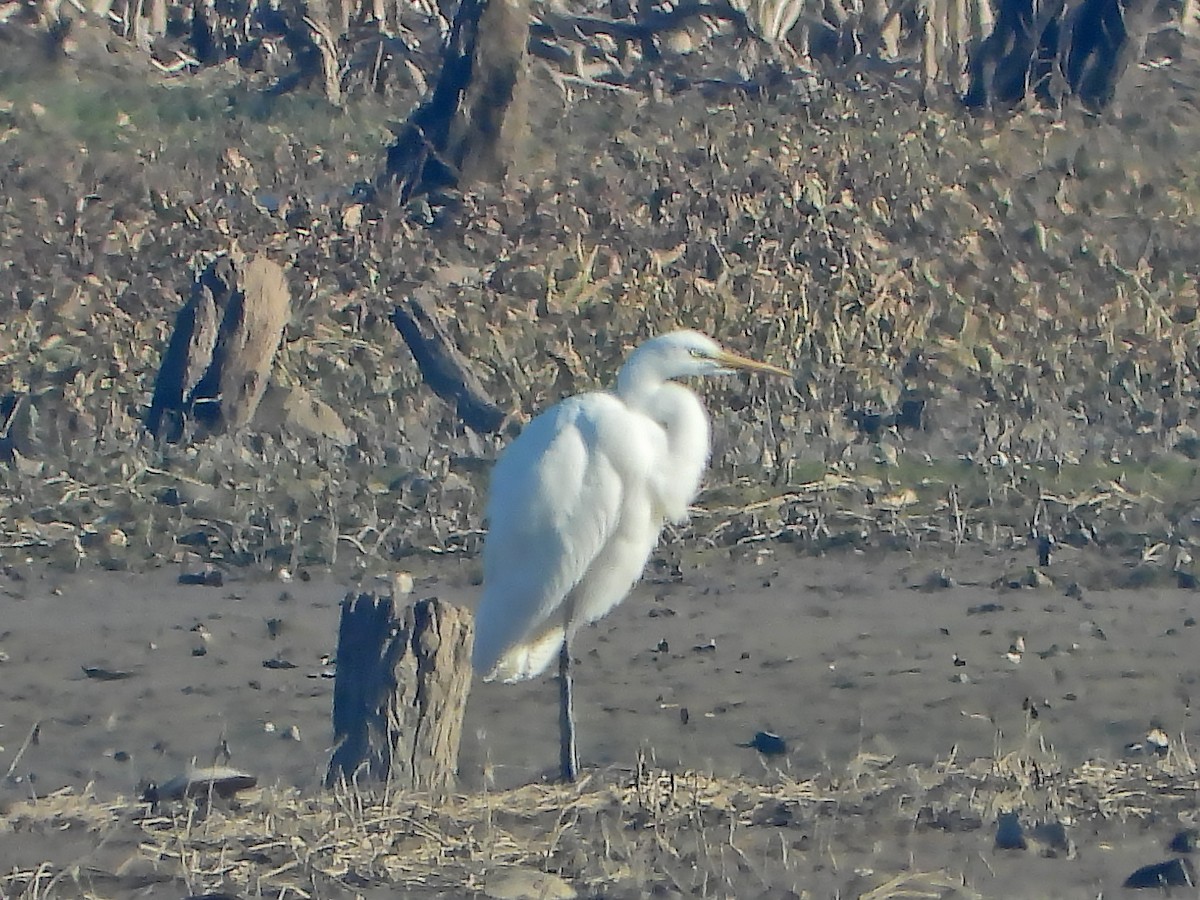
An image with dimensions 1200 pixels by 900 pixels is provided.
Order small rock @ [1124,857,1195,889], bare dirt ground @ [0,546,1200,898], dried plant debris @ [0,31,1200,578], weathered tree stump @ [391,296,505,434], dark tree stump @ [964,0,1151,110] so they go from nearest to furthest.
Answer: small rock @ [1124,857,1195,889] → bare dirt ground @ [0,546,1200,898] → dried plant debris @ [0,31,1200,578] → weathered tree stump @ [391,296,505,434] → dark tree stump @ [964,0,1151,110]

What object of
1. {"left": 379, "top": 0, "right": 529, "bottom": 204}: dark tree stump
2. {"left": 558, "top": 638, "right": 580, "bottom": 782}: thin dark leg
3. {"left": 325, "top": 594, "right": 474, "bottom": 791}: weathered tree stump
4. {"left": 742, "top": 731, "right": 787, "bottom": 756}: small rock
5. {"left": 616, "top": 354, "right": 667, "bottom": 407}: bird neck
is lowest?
{"left": 379, "top": 0, "right": 529, "bottom": 204}: dark tree stump

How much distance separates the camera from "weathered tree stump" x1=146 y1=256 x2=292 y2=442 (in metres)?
11.1

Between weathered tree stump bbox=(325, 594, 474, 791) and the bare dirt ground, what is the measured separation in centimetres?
18

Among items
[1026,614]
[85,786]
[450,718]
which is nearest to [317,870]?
[450,718]

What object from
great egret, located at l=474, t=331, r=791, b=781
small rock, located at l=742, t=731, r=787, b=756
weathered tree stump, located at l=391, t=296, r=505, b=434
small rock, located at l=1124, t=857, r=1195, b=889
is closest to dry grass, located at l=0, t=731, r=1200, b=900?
small rock, located at l=1124, t=857, r=1195, b=889

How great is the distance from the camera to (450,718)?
6309 millimetres

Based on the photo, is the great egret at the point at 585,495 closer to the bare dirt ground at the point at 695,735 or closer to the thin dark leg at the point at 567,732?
the thin dark leg at the point at 567,732

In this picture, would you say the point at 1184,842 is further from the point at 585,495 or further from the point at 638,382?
the point at 638,382

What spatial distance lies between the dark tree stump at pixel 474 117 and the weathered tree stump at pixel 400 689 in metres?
9.02

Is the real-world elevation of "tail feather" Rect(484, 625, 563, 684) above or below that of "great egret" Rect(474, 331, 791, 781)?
below

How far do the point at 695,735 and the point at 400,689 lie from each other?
129 cm

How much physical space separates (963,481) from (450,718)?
456 centimetres

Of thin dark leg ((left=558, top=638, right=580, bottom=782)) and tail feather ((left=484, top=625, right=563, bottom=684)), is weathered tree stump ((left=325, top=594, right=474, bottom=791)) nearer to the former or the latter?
thin dark leg ((left=558, top=638, right=580, bottom=782))

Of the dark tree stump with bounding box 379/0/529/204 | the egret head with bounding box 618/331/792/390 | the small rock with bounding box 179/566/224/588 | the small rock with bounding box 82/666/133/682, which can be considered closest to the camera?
the egret head with bounding box 618/331/792/390
